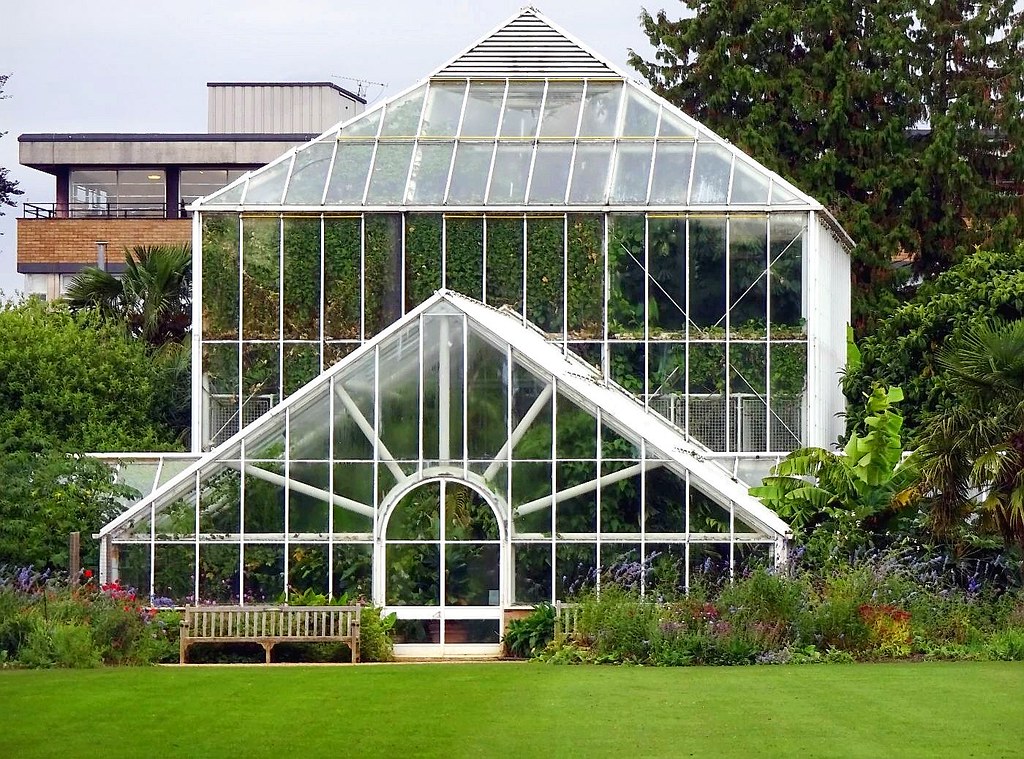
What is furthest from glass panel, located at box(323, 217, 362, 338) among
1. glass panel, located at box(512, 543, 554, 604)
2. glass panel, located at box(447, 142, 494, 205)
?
glass panel, located at box(512, 543, 554, 604)

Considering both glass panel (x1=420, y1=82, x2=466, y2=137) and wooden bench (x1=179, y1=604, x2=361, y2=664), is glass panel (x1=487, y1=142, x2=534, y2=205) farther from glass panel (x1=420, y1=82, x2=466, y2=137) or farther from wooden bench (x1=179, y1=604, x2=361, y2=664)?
wooden bench (x1=179, y1=604, x2=361, y2=664)

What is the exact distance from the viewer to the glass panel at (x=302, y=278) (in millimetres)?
29906

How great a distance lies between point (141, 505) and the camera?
23.5 meters

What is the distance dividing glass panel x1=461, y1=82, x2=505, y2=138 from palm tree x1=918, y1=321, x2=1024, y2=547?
1055 cm

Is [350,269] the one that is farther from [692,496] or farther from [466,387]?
[692,496]

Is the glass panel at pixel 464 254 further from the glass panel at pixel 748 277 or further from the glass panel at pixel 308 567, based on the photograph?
the glass panel at pixel 308 567

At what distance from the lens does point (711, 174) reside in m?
30.0

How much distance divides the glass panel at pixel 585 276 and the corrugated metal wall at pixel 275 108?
83.4 feet

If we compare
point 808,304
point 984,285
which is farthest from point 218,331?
point 984,285

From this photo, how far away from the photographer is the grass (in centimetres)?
1421

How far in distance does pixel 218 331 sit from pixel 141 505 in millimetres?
6911

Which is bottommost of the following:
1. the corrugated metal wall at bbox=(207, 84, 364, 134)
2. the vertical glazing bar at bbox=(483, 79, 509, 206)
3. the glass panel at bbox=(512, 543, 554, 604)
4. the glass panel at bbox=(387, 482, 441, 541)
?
the glass panel at bbox=(512, 543, 554, 604)

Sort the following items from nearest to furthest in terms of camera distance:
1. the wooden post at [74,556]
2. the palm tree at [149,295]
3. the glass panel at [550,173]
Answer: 1. the wooden post at [74,556]
2. the glass panel at [550,173]
3. the palm tree at [149,295]

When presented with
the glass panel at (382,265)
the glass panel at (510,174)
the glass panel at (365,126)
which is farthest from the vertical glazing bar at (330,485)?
the glass panel at (365,126)
